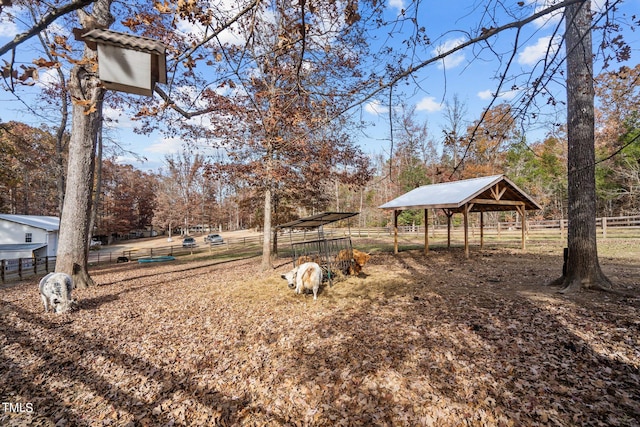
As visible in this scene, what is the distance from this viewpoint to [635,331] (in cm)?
407

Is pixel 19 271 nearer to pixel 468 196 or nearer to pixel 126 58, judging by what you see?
pixel 126 58

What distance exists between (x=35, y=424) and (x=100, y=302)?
466 centimetres

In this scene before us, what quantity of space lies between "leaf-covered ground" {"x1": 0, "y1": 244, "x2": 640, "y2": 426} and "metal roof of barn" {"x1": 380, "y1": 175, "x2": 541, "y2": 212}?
6010 millimetres

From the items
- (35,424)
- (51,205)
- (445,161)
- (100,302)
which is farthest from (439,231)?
(51,205)

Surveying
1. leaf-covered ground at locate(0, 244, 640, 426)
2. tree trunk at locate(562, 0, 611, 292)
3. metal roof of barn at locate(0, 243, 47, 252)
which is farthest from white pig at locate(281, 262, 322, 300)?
metal roof of barn at locate(0, 243, 47, 252)

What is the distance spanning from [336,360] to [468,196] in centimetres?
1072

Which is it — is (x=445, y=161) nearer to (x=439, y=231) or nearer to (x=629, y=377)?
(x=439, y=231)

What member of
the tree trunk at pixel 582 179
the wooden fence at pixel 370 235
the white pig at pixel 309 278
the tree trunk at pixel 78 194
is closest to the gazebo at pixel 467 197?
the wooden fence at pixel 370 235

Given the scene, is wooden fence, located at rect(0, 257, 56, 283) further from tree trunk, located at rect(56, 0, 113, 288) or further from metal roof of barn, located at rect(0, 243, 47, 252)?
metal roof of barn, located at rect(0, 243, 47, 252)

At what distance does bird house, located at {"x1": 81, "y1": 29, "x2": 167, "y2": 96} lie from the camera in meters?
2.23

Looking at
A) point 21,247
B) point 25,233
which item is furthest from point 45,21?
point 25,233

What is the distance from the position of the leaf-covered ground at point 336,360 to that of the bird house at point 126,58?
141 inches

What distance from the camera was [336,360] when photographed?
13.7 ft

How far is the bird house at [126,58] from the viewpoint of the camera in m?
2.23
